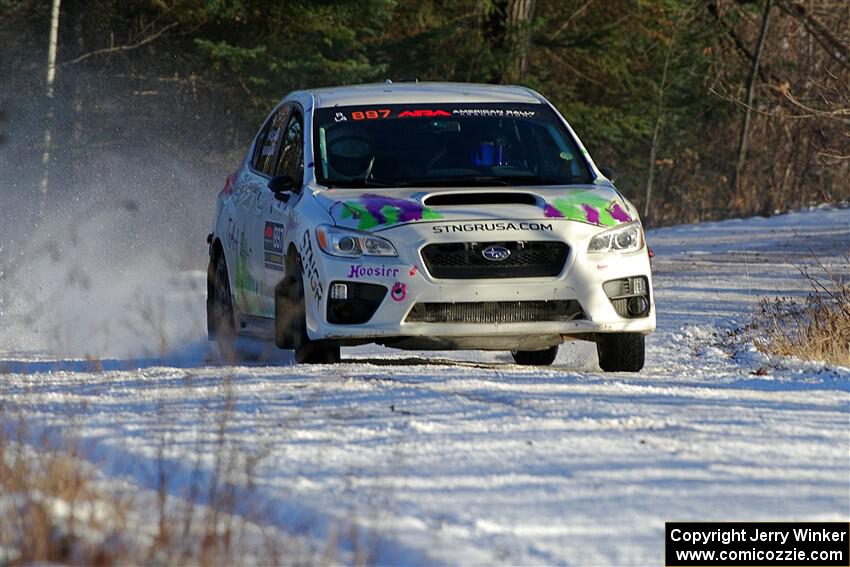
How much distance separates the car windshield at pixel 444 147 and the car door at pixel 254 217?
707 millimetres

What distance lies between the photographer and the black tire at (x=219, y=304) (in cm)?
1150

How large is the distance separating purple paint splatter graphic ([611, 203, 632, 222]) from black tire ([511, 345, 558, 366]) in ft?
6.12

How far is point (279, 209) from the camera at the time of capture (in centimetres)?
1019

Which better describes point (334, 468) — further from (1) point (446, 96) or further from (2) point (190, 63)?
(2) point (190, 63)

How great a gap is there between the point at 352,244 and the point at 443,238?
1.61 ft

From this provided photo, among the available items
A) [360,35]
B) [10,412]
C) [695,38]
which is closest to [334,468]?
[10,412]

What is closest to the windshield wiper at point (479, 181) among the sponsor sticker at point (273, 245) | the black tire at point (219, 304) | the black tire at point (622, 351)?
the sponsor sticker at point (273, 245)

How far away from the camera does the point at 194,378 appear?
8.52 m

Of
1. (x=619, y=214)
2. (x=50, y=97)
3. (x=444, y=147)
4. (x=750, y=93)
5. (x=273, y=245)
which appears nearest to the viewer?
(x=619, y=214)

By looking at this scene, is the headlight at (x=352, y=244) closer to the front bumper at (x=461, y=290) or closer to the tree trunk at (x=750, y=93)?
the front bumper at (x=461, y=290)

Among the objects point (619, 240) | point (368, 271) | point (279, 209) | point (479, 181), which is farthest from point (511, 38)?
point (368, 271)

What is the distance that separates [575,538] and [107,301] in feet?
35.7

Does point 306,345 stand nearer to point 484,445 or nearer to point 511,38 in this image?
point 484,445

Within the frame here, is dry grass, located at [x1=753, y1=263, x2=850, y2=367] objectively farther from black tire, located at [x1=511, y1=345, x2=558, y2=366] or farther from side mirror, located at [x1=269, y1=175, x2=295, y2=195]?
side mirror, located at [x1=269, y1=175, x2=295, y2=195]
